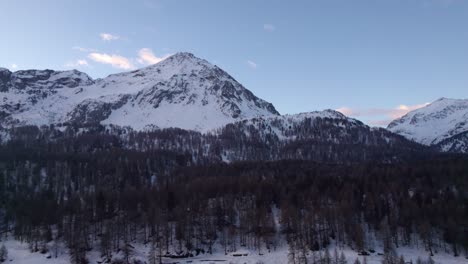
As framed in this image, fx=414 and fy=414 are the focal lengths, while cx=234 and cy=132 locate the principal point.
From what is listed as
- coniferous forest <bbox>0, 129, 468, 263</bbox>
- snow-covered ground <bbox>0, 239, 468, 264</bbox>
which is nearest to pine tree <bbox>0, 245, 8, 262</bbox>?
snow-covered ground <bbox>0, 239, 468, 264</bbox>

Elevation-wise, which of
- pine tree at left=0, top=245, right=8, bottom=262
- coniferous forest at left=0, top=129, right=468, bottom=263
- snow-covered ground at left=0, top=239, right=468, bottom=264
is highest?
coniferous forest at left=0, top=129, right=468, bottom=263

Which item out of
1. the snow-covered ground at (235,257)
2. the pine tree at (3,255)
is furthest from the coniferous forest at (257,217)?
the pine tree at (3,255)

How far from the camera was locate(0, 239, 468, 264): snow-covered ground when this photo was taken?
118 meters

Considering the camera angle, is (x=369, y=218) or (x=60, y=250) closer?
(x=60, y=250)

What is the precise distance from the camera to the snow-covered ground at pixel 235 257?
118312 millimetres

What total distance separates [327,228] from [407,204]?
3247 cm

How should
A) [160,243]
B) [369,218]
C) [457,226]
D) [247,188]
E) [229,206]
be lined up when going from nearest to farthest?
[160,243] → [457,226] → [369,218] → [229,206] → [247,188]

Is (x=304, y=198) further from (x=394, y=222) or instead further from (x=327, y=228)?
(x=394, y=222)

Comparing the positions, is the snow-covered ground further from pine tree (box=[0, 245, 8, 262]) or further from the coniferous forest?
the coniferous forest

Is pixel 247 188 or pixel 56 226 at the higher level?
pixel 247 188

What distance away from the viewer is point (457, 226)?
132 m

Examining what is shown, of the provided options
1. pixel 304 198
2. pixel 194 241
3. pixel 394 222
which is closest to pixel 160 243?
pixel 194 241

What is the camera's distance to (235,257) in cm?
12444

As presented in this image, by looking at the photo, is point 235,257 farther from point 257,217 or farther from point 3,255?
point 3,255
